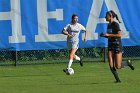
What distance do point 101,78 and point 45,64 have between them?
6.59 meters

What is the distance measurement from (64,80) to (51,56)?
24.3 feet

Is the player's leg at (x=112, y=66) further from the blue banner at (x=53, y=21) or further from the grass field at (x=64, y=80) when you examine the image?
the blue banner at (x=53, y=21)

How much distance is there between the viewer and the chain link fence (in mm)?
23234

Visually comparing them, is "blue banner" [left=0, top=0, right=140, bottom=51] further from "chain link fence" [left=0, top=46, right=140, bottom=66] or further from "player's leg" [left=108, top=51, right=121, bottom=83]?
"player's leg" [left=108, top=51, right=121, bottom=83]

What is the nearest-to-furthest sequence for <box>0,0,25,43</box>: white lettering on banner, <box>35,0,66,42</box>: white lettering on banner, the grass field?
1. the grass field
2. <box>0,0,25,43</box>: white lettering on banner
3. <box>35,0,66,42</box>: white lettering on banner

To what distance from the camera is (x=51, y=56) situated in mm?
23703

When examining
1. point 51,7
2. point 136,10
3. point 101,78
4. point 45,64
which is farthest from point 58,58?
point 101,78

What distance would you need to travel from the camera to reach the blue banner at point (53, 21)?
22344 millimetres

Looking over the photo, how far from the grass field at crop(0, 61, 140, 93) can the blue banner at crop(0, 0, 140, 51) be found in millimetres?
1072

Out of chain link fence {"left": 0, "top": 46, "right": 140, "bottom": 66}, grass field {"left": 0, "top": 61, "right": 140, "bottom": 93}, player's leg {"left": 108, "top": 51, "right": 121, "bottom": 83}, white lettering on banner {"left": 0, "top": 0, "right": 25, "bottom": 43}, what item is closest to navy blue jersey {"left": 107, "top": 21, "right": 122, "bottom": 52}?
player's leg {"left": 108, "top": 51, "right": 121, "bottom": 83}

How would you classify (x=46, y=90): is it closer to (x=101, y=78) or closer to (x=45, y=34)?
(x=101, y=78)

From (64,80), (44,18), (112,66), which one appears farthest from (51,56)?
(112,66)

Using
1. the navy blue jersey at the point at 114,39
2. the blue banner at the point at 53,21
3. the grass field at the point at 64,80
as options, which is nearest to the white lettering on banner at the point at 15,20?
the blue banner at the point at 53,21

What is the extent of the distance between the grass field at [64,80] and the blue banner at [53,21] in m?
Answer: 1.07
